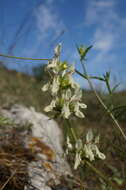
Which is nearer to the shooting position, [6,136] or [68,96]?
[68,96]

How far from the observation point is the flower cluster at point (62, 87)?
1219 mm

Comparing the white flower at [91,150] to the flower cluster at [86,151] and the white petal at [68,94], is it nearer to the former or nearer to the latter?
the flower cluster at [86,151]

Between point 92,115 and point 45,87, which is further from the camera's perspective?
point 92,115

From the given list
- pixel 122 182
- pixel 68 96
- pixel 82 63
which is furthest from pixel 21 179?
Answer: pixel 122 182

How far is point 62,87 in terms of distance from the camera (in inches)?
49.0

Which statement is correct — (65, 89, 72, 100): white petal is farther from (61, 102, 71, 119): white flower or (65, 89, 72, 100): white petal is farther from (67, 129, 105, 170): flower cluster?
(67, 129, 105, 170): flower cluster

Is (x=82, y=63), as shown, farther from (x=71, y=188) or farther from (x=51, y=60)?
(x=71, y=188)

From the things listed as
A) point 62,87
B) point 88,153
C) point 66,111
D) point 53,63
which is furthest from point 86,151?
point 53,63

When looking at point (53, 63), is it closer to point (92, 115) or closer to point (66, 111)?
point (66, 111)

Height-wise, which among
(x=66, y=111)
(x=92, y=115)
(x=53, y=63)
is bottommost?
(x=66, y=111)

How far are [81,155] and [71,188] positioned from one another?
1.89 ft

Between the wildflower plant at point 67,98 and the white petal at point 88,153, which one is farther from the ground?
the wildflower plant at point 67,98

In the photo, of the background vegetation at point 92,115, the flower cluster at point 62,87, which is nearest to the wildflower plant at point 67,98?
the flower cluster at point 62,87

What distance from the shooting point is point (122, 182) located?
2.66m
